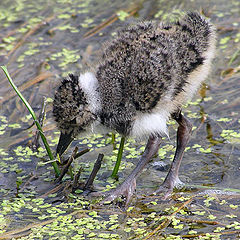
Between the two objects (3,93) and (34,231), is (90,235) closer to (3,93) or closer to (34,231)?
(34,231)

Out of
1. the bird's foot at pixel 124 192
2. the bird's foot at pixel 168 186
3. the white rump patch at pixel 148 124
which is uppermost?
the white rump patch at pixel 148 124

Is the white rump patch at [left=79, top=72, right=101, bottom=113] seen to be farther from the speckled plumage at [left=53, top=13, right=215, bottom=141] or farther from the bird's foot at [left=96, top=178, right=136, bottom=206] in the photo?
the bird's foot at [left=96, top=178, right=136, bottom=206]

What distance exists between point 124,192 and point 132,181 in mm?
115

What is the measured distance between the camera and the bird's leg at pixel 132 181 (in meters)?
4.04

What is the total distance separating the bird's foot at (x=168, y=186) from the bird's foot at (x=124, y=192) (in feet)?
0.64

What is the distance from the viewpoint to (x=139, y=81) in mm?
3740

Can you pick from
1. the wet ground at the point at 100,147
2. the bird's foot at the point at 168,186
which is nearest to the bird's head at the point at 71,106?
the wet ground at the point at 100,147

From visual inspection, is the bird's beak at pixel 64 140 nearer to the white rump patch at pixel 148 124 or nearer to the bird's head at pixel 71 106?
the bird's head at pixel 71 106

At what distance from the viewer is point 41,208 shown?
3.97 meters

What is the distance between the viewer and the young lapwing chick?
148 inches

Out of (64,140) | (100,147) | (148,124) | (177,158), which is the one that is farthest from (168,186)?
(100,147)

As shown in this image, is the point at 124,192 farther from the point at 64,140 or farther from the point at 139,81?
the point at 139,81

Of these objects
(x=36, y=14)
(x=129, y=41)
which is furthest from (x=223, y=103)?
(x=36, y=14)

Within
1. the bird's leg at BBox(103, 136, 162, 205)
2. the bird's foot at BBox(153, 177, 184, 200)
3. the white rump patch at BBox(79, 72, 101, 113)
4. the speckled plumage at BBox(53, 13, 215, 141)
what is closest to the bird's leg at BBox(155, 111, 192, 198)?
the bird's foot at BBox(153, 177, 184, 200)
